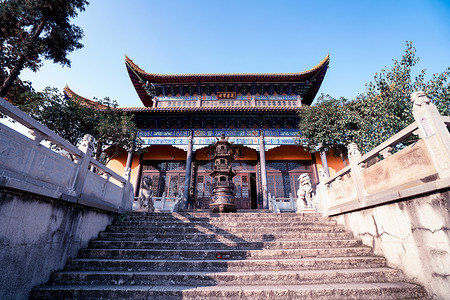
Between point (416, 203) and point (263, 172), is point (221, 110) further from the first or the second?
point (416, 203)

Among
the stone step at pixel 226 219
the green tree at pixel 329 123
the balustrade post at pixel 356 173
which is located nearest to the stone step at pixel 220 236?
the stone step at pixel 226 219

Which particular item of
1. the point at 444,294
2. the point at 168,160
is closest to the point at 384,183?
the point at 444,294

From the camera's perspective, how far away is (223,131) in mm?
12961

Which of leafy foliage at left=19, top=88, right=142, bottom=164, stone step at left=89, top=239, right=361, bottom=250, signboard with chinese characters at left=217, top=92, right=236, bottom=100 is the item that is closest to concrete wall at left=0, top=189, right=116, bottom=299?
stone step at left=89, top=239, right=361, bottom=250

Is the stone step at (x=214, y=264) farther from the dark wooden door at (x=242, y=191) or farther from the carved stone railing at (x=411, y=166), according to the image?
the dark wooden door at (x=242, y=191)

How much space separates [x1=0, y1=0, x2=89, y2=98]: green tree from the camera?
21.2 ft

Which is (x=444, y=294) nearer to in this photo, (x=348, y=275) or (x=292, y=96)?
(x=348, y=275)

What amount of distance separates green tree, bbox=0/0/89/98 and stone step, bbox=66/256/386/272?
255 inches

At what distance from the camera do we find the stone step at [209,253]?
13.3 ft

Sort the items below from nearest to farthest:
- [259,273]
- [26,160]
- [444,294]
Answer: [444,294], [26,160], [259,273]

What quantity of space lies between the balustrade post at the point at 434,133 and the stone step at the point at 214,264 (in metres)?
2.11

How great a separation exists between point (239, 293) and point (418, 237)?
2926mm

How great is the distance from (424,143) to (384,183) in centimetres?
109

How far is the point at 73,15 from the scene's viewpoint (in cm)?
761
